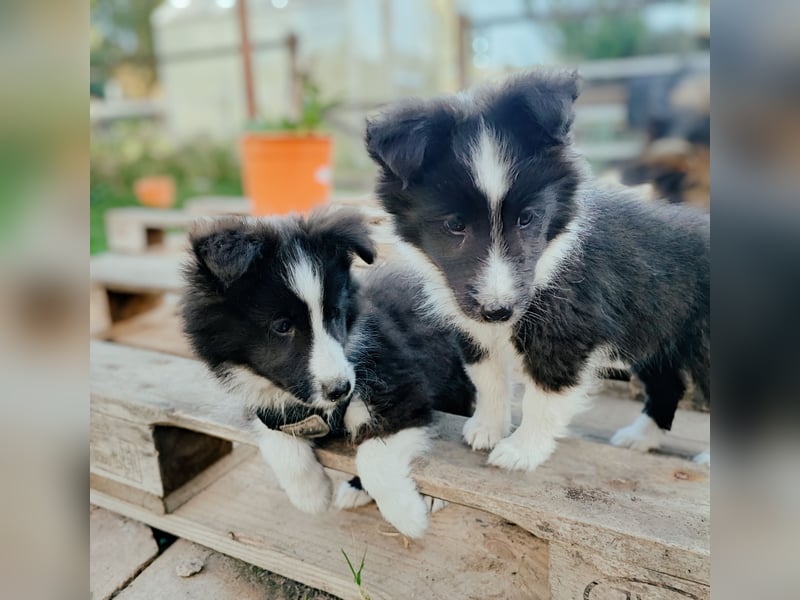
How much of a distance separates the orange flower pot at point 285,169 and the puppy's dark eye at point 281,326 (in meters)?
2.26

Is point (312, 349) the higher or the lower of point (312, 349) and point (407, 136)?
the lower

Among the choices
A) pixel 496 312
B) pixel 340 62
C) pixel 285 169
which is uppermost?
pixel 340 62

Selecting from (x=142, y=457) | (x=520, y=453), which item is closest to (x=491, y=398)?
(x=520, y=453)

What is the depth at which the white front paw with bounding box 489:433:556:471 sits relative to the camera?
168cm

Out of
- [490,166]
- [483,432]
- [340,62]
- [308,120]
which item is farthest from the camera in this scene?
[340,62]

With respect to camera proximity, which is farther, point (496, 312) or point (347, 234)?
point (347, 234)

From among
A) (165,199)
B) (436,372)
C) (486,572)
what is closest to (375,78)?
(165,199)

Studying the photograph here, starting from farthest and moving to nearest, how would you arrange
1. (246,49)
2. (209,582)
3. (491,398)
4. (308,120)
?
1. (246,49)
2. (308,120)
3. (491,398)
4. (209,582)

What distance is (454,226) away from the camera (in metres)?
1.58

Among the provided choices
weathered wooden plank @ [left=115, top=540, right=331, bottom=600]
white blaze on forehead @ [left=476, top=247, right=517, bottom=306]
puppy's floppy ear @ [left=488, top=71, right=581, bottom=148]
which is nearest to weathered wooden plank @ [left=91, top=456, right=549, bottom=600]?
weathered wooden plank @ [left=115, top=540, right=331, bottom=600]

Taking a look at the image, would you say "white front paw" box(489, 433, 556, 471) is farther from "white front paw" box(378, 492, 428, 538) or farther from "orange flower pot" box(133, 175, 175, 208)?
"orange flower pot" box(133, 175, 175, 208)

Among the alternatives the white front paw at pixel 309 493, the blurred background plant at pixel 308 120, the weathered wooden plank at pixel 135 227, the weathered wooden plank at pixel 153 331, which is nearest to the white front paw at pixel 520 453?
the white front paw at pixel 309 493

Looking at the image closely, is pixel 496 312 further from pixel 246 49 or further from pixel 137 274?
pixel 246 49

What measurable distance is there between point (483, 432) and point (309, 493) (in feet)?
1.84
